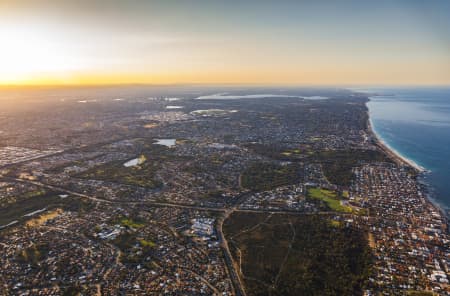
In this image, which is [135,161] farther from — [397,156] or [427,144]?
[427,144]

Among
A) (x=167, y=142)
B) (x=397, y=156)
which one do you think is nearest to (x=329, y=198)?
(x=397, y=156)

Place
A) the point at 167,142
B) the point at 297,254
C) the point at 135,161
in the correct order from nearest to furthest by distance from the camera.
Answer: the point at 297,254 < the point at 135,161 < the point at 167,142

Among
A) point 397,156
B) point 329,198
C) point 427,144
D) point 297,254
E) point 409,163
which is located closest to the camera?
point 297,254

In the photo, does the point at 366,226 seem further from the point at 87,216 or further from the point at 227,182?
the point at 87,216

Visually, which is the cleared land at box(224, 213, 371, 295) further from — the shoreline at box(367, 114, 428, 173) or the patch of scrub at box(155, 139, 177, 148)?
the patch of scrub at box(155, 139, 177, 148)

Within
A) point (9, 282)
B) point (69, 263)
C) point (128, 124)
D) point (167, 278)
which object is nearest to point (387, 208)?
point (167, 278)

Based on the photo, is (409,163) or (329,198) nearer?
(329,198)

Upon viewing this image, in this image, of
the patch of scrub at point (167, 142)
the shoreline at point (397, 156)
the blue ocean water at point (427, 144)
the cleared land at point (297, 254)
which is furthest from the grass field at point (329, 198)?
the patch of scrub at point (167, 142)

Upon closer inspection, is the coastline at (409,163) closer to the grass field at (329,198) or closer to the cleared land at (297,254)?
the grass field at (329,198)

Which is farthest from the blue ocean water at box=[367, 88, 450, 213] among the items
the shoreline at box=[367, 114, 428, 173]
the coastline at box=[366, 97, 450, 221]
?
the shoreline at box=[367, 114, 428, 173]
